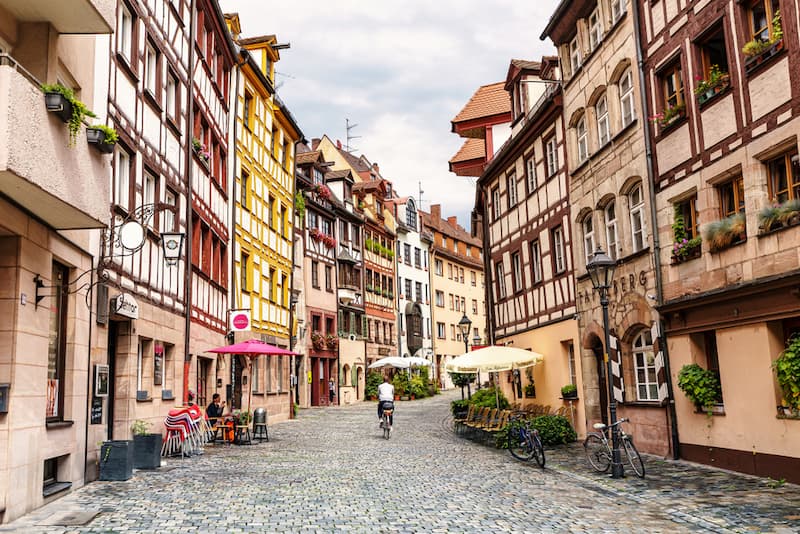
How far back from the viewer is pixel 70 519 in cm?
915

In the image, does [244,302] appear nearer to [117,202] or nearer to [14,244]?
[117,202]

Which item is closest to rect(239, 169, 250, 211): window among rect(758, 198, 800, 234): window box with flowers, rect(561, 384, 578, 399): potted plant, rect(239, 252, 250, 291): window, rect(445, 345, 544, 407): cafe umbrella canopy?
rect(239, 252, 250, 291): window

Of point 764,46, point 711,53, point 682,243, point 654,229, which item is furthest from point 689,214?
point 764,46

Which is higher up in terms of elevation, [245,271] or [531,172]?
[531,172]

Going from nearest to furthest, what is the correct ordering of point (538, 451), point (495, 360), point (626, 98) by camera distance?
point (538, 451) < point (626, 98) < point (495, 360)

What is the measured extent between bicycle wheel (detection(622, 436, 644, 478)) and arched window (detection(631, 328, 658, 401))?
3.42 meters

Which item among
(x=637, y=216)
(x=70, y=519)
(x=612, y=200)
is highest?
(x=612, y=200)

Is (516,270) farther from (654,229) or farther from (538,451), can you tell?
(538,451)

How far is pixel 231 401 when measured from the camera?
82.0 feet

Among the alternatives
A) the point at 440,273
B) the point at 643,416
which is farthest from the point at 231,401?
the point at 440,273

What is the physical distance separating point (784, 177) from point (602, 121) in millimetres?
6993

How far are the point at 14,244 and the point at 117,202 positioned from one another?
462cm

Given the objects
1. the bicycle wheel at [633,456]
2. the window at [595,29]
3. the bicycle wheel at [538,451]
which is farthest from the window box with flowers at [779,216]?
the window at [595,29]

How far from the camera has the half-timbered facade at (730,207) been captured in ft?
38.3
